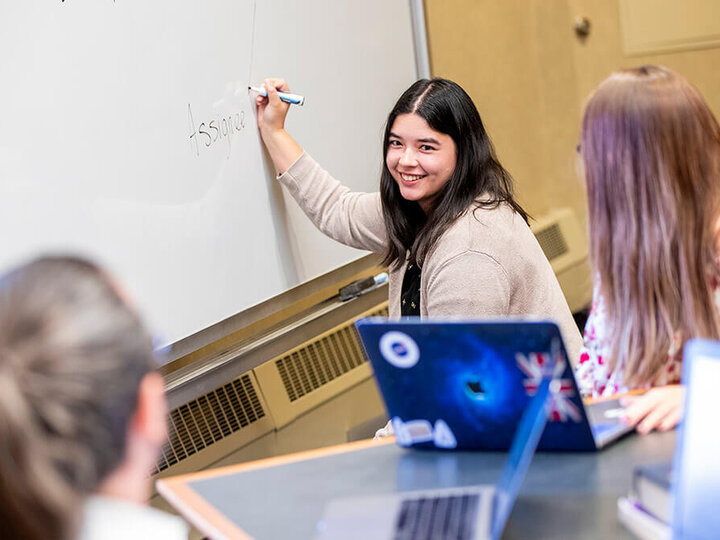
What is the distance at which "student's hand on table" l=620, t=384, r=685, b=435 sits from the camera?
1.19 metres

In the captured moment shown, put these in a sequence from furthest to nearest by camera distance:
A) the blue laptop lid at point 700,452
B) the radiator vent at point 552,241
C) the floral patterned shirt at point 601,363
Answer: the radiator vent at point 552,241
the floral patterned shirt at point 601,363
the blue laptop lid at point 700,452

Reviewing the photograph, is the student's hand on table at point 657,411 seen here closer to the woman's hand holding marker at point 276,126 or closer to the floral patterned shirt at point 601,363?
the floral patterned shirt at point 601,363

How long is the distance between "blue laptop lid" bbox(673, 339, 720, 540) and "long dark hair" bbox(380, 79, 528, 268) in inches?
36.7

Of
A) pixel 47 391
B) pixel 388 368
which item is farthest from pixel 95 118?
pixel 47 391

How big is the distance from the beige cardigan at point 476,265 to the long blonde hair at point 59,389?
3.28ft

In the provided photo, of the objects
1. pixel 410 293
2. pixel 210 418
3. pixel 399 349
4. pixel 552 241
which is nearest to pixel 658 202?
pixel 399 349

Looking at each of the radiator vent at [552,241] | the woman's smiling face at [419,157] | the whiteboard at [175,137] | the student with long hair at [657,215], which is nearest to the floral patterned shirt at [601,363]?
the student with long hair at [657,215]

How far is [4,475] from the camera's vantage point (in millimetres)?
664

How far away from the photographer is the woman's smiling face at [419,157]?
5.89 feet

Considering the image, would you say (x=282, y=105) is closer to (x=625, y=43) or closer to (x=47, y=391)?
(x=47, y=391)

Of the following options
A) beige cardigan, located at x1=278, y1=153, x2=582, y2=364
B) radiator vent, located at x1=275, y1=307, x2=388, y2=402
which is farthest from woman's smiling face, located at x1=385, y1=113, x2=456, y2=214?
radiator vent, located at x1=275, y1=307, x2=388, y2=402

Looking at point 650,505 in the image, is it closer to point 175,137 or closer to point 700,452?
point 700,452

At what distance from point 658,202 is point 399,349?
0.43 metres

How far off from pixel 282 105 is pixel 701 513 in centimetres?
122
